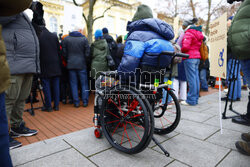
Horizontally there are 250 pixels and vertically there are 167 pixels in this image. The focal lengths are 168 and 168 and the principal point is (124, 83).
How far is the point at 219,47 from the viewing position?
8.46 ft

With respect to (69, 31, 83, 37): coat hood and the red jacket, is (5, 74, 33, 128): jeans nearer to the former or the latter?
(69, 31, 83, 37): coat hood

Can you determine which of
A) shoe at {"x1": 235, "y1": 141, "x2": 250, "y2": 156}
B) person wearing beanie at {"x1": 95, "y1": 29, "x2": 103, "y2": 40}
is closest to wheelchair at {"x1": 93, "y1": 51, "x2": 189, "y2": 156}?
shoe at {"x1": 235, "y1": 141, "x2": 250, "y2": 156}

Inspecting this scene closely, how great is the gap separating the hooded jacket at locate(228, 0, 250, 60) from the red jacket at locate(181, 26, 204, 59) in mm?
1900

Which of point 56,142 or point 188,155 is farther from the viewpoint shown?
point 56,142

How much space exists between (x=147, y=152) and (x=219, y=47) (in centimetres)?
191

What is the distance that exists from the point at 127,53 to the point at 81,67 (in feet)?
7.88

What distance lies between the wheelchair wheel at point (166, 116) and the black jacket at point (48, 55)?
2412 mm

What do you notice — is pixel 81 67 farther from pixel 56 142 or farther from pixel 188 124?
pixel 188 124

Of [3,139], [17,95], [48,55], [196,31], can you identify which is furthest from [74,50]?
[3,139]

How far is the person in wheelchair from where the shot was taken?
6.38 ft

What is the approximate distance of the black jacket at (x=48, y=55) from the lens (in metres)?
3.69

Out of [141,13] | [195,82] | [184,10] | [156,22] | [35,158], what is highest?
[184,10]

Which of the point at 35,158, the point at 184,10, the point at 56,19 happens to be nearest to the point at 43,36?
the point at 35,158

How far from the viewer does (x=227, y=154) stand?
1876 millimetres
